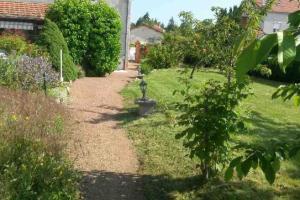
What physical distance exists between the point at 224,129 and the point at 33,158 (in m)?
2.78

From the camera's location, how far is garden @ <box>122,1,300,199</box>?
2355mm

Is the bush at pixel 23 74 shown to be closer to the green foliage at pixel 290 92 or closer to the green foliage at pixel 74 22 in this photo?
the green foliage at pixel 74 22

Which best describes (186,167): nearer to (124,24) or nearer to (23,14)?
(23,14)

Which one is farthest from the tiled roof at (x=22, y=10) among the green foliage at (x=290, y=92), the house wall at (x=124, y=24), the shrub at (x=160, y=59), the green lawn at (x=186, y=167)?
the green foliage at (x=290, y=92)

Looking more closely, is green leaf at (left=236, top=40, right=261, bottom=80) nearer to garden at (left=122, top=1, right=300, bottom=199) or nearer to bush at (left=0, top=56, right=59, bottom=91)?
garden at (left=122, top=1, right=300, bottom=199)

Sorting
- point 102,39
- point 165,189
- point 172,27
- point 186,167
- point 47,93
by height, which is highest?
point 172,27

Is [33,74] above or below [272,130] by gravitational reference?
above

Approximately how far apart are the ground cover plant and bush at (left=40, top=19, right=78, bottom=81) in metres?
8.99

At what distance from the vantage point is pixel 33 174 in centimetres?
607

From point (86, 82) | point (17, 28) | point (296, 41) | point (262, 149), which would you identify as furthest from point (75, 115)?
point (17, 28)

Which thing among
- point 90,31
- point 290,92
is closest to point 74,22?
point 90,31

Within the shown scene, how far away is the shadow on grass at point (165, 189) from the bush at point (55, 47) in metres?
11.5

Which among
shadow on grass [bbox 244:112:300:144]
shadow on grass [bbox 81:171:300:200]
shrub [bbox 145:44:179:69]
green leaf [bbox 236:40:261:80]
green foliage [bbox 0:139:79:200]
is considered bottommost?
shadow on grass [bbox 81:171:300:200]

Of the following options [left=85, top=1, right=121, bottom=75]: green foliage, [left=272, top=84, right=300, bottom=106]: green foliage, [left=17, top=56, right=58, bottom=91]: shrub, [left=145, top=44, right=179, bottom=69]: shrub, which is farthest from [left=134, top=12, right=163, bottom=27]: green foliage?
[left=272, top=84, right=300, bottom=106]: green foliage
